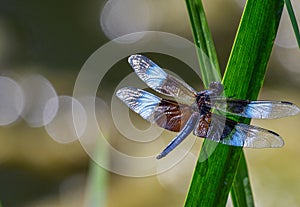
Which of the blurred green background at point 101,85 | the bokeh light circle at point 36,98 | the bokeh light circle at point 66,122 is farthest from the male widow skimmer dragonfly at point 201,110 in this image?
the bokeh light circle at point 36,98

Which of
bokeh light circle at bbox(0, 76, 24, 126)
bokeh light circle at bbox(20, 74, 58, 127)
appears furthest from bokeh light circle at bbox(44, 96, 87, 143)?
bokeh light circle at bbox(0, 76, 24, 126)

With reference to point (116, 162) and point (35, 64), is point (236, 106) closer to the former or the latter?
point (116, 162)

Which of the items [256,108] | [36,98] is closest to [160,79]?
[256,108]

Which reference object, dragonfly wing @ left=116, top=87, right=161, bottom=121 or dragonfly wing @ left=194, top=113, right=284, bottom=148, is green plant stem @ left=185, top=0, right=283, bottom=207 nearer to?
dragonfly wing @ left=194, top=113, right=284, bottom=148

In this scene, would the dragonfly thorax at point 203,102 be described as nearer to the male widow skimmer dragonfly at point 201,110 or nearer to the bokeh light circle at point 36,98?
the male widow skimmer dragonfly at point 201,110

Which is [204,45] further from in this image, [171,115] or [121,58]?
[121,58]

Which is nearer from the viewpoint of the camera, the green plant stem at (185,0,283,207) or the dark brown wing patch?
the green plant stem at (185,0,283,207)
